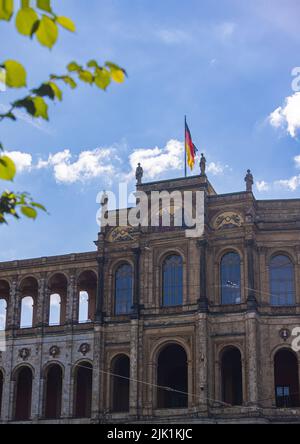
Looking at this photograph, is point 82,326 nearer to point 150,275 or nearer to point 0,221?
point 150,275

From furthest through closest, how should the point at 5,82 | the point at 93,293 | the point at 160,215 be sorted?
the point at 93,293 → the point at 160,215 → the point at 5,82

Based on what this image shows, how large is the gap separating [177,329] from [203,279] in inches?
147

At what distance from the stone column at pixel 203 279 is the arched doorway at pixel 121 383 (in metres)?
7.09

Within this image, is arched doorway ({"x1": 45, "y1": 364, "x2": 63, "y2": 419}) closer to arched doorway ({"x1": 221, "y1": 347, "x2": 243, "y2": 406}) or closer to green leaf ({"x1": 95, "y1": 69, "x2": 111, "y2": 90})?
arched doorway ({"x1": 221, "y1": 347, "x2": 243, "y2": 406})

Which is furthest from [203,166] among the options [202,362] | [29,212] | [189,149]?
[29,212]

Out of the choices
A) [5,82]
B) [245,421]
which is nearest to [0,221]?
[5,82]

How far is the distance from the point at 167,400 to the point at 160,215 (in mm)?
12764

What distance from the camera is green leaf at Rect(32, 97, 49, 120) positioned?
20.5 feet

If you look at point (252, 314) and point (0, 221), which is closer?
point (0, 221)

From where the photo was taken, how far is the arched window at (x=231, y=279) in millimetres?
52697

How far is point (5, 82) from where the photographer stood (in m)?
5.89

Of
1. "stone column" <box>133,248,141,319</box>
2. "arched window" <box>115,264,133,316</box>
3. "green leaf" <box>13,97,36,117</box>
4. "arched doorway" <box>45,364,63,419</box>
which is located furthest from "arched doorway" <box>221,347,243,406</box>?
"green leaf" <box>13,97,36,117</box>

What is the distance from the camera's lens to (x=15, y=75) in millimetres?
5883

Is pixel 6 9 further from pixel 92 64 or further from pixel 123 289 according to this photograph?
pixel 123 289
